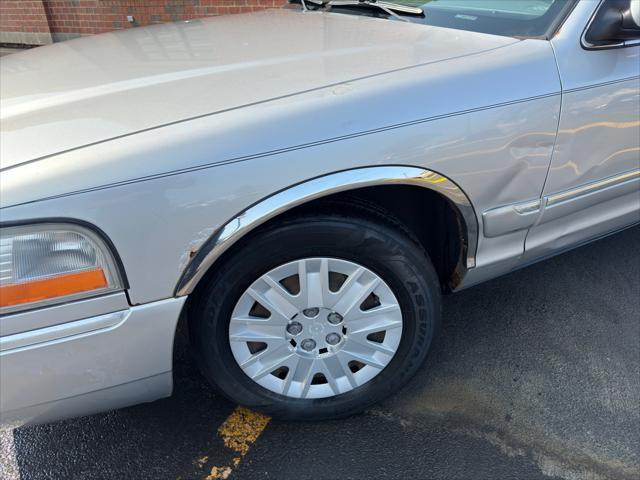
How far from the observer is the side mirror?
6.34 ft

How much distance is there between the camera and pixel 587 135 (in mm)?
1962

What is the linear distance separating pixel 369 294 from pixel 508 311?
3.65 ft

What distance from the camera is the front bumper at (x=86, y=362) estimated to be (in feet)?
4.69

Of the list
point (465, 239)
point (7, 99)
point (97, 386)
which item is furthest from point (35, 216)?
point (465, 239)

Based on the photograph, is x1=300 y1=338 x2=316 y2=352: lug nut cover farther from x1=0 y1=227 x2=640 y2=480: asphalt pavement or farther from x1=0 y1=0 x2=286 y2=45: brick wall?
x1=0 y1=0 x2=286 y2=45: brick wall

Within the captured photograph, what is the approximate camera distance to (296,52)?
198 centimetres

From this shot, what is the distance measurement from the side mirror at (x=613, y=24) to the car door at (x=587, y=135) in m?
0.02

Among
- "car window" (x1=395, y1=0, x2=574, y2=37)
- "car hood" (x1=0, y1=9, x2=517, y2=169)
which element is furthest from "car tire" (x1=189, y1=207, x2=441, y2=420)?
"car window" (x1=395, y1=0, x2=574, y2=37)

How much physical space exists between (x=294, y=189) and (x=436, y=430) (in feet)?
3.65

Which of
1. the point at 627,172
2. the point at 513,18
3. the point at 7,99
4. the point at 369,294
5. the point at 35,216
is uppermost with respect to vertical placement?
the point at 513,18

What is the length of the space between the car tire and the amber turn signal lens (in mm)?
329

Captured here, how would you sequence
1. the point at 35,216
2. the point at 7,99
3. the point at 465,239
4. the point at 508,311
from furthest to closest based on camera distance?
the point at 508,311
the point at 465,239
the point at 7,99
the point at 35,216

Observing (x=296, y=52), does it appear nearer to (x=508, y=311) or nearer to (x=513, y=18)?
(x=513, y=18)

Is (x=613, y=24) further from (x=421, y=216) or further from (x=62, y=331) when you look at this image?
(x=62, y=331)
